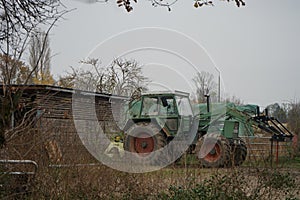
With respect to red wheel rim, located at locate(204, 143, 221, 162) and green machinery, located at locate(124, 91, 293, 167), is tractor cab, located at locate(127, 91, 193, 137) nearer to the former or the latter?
green machinery, located at locate(124, 91, 293, 167)

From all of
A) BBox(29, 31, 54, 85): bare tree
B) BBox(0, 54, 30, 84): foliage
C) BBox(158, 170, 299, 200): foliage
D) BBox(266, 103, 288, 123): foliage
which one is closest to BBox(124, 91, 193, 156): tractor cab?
BBox(266, 103, 288, 123): foliage

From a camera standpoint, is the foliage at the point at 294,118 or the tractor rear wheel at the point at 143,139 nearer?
the tractor rear wheel at the point at 143,139

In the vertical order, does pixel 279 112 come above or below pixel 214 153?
above

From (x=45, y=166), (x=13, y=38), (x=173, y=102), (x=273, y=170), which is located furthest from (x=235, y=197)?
(x=173, y=102)

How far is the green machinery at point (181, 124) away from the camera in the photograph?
1356cm

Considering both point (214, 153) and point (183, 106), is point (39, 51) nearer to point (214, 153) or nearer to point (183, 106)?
point (214, 153)

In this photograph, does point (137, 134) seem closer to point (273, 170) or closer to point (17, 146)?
point (273, 170)

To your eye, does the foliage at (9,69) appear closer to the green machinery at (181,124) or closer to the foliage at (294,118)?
the green machinery at (181,124)

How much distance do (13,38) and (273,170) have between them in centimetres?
408

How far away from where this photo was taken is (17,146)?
5.31 meters

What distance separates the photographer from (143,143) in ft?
45.8

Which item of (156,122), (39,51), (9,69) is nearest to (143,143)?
(156,122)

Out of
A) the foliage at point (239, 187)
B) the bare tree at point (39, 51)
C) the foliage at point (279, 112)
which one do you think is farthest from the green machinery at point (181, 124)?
the bare tree at point (39, 51)

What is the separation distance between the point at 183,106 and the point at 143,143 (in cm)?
169
